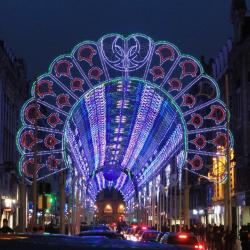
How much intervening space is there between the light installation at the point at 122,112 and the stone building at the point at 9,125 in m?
3.35

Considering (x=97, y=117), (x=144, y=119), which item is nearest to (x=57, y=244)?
(x=97, y=117)

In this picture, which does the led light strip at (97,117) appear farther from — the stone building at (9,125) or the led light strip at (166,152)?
the led light strip at (166,152)

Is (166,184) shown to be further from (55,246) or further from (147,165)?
(55,246)

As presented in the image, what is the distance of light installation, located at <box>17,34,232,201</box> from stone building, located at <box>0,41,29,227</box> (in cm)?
335

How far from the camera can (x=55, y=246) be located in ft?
21.8

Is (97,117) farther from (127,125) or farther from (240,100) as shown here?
(240,100)

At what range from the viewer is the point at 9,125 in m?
72.8

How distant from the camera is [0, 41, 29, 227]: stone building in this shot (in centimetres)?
6681

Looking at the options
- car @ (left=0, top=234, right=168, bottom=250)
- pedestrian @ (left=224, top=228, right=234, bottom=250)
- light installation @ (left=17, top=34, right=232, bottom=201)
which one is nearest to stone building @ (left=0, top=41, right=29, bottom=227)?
light installation @ (left=17, top=34, right=232, bottom=201)

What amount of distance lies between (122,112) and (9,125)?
48.7 ft

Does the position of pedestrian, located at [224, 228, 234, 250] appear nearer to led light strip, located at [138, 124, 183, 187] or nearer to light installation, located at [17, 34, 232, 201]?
light installation, located at [17, 34, 232, 201]

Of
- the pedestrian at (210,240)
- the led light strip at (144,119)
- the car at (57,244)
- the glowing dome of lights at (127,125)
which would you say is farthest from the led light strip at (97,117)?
the car at (57,244)

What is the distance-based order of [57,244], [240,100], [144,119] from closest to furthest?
[57,244]
[240,100]
[144,119]

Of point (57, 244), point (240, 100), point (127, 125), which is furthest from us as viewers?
point (127, 125)
